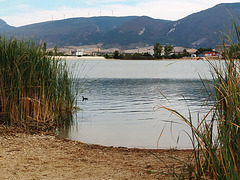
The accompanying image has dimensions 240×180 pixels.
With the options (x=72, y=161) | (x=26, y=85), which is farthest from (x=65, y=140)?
→ (x=72, y=161)

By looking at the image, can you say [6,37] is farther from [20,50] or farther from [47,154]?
[47,154]

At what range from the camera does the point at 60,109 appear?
8.98m

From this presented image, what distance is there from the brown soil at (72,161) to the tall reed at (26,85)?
864mm

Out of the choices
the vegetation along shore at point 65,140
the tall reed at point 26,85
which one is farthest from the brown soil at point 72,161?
the tall reed at point 26,85

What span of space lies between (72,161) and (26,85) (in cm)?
288

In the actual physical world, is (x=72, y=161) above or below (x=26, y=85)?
below

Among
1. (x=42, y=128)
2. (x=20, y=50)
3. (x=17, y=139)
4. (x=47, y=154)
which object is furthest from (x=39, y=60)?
(x=47, y=154)

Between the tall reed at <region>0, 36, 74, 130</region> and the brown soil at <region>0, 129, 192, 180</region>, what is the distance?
86cm

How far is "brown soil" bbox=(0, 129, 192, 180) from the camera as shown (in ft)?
14.0

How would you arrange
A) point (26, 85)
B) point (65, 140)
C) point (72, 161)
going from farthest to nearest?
point (26, 85), point (65, 140), point (72, 161)

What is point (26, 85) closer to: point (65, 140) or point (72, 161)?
point (65, 140)

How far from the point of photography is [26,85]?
720 centimetres

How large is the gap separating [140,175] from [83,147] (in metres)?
2.09

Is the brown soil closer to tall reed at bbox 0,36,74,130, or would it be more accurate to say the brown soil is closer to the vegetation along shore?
the vegetation along shore
